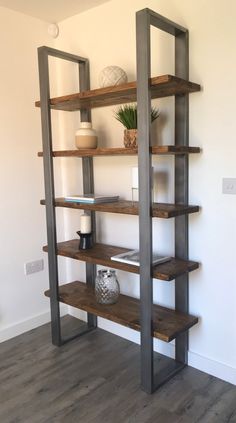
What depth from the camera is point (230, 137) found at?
6.48 feet

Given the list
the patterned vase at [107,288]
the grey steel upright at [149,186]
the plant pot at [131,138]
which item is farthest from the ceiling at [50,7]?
the patterned vase at [107,288]

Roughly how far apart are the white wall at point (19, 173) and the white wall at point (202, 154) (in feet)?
1.41

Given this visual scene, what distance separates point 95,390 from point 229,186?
1.41 meters

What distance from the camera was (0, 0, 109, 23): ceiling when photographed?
2434 mm

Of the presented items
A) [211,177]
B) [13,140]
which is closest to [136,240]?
[211,177]

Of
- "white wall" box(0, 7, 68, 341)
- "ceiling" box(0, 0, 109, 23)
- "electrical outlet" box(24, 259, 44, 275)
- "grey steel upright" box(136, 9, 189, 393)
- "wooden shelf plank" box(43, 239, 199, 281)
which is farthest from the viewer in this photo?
"electrical outlet" box(24, 259, 44, 275)

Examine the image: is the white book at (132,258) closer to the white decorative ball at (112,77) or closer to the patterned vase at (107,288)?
the patterned vase at (107,288)

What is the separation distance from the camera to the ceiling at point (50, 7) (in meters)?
2.43

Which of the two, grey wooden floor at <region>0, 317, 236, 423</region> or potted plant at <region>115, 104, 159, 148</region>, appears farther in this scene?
potted plant at <region>115, 104, 159, 148</region>

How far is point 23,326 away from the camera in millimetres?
2834

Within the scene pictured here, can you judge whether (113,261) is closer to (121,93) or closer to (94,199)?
(94,199)

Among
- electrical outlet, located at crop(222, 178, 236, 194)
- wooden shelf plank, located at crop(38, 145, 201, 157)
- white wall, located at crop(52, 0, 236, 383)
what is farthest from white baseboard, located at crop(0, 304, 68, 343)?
electrical outlet, located at crop(222, 178, 236, 194)

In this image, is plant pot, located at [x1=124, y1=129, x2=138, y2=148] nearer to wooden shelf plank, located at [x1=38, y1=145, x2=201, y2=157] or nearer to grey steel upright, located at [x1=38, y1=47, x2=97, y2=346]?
wooden shelf plank, located at [x1=38, y1=145, x2=201, y2=157]

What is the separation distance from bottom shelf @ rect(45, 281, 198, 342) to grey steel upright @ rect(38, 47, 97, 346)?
0.16 meters
